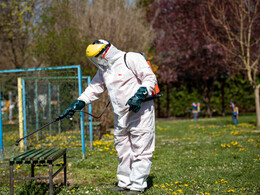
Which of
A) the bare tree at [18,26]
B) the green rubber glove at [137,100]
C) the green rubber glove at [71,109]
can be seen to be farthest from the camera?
the bare tree at [18,26]

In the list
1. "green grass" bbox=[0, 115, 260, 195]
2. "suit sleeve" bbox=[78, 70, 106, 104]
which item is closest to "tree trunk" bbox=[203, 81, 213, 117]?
"green grass" bbox=[0, 115, 260, 195]

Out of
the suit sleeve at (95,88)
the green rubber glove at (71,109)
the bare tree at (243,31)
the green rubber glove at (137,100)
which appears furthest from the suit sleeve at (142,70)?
the bare tree at (243,31)

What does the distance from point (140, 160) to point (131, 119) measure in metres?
0.54

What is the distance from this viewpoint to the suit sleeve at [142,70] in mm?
4156

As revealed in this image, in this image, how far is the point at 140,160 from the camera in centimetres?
426

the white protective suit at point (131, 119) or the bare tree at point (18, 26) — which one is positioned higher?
the bare tree at point (18, 26)

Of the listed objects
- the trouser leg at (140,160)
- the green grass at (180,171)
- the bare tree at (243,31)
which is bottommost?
the green grass at (180,171)

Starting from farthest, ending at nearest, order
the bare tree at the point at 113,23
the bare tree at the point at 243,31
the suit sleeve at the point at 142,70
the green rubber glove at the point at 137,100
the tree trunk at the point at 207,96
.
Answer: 1. the tree trunk at the point at 207,96
2. the bare tree at the point at 243,31
3. the bare tree at the point at 113,23
4. the suit sleeve at the point at 142,70
5. the green rubber glove at the point at 137,100

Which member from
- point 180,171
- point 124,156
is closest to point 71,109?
point 124,156

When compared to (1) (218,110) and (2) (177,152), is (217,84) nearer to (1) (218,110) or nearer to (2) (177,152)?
(1) (218,110)

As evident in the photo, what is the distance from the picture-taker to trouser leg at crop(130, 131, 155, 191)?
421 centimetres

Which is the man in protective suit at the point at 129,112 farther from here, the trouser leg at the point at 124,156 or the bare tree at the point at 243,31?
the bare tree at the point at 243,31

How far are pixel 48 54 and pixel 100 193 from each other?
905cm

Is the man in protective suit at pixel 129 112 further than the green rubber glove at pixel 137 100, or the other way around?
the man in protective suit at pixel 129 112
